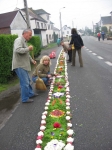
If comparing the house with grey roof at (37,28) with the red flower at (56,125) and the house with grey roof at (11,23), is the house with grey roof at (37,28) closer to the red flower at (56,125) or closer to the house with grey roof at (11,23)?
the house with grey roof at (11,23)

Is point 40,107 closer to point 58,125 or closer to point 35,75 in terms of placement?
point 58,125

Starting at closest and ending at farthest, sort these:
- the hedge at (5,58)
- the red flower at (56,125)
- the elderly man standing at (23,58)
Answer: the red flower at (56,125)
the elderly man standing at (23,58)
the hedge at (5,58)

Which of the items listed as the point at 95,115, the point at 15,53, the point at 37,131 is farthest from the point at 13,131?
the point at 15,53

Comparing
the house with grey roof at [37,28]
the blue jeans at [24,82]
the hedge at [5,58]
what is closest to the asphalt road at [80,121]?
the blue jeans at [24,82]

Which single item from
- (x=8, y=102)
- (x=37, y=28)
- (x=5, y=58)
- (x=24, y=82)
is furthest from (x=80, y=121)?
(x=37, y=28)

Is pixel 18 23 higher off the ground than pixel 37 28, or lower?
higher

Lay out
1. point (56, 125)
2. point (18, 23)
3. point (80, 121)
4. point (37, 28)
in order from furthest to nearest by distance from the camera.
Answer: point (37, 28) < point (18, 23) < point (80, 121) < point (56, 125)

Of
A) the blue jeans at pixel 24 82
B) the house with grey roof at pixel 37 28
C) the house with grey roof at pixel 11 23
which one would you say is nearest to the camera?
the blue jeans at pixel 24 82

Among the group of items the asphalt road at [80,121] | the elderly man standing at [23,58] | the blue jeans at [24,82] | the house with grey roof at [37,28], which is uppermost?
the house with grey roof at [37,28]

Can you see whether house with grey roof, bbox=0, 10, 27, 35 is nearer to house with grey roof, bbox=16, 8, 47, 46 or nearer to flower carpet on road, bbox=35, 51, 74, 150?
house with grey roof, bbox=16, 8, 47, 46

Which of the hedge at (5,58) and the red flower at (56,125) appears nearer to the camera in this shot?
the red flower at (56,125)

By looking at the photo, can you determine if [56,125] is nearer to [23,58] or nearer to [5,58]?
[23,58]

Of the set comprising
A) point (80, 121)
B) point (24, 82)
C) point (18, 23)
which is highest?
point (18, 23)

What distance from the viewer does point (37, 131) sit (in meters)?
3.88
